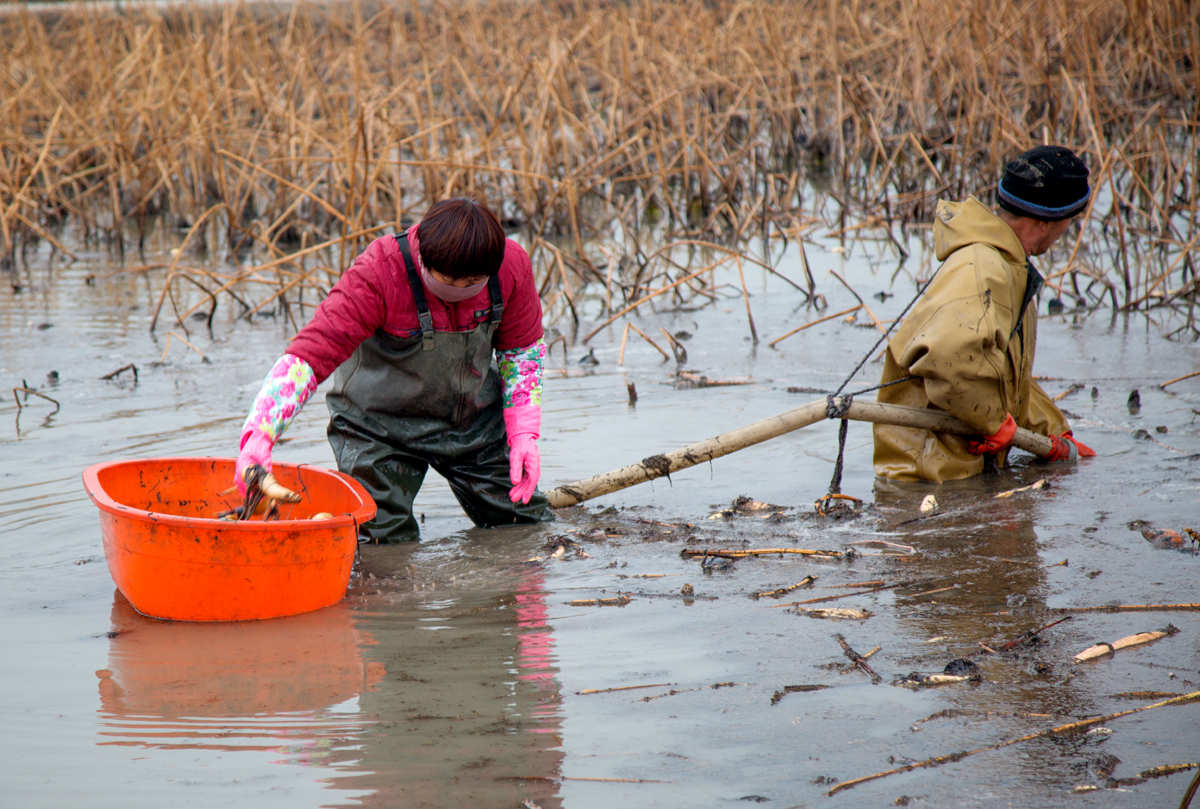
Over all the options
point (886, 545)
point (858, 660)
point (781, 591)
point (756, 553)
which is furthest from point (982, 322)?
point (858, 660)

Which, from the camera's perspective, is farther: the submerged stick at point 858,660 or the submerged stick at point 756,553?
the submerged stick at point 756,553

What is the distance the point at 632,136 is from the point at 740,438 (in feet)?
18.6

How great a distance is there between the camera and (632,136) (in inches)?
342

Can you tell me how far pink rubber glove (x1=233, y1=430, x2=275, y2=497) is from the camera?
2.83 meters

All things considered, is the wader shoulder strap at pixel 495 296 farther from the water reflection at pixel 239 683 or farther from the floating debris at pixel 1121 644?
the floating debris at pixel 1121 644

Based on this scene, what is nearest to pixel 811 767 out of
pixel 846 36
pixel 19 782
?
pixel 19 782

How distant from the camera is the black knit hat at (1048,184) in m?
3.58

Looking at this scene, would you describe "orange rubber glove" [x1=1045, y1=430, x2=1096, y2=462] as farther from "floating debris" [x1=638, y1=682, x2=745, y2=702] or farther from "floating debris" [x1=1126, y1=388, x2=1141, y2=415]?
"floating debris" [x1=638, y1=682, x2=745, y2=702]

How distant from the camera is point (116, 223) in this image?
28.9ft

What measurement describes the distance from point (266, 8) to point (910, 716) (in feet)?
48.8

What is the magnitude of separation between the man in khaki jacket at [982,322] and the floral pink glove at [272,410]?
2.01 metres

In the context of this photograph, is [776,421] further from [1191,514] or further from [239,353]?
[239,353]

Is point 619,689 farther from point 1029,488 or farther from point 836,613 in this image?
point 1029,488

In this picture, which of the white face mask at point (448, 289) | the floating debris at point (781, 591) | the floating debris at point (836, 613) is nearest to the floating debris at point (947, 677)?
the floating debris at point (836, 613)
